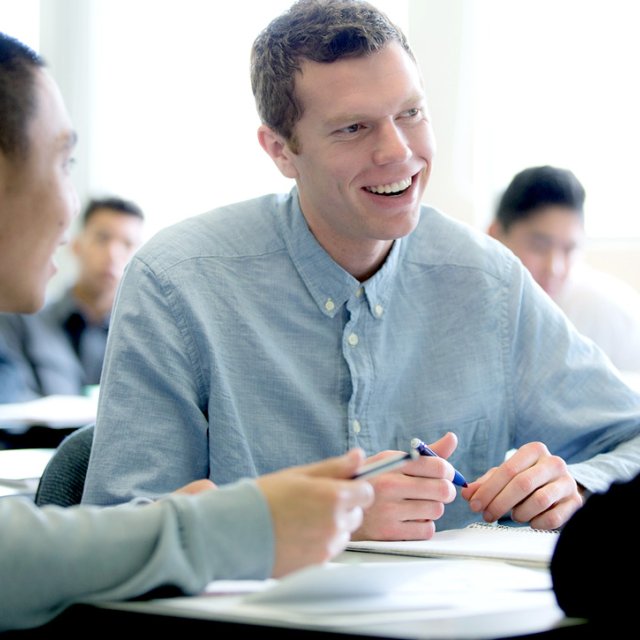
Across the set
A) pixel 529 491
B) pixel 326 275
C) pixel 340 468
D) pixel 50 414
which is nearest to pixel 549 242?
pixel 50 414

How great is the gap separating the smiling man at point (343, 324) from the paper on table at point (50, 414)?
111cm

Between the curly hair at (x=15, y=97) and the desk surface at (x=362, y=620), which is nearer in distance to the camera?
the desk surface at (x=362, y=620)

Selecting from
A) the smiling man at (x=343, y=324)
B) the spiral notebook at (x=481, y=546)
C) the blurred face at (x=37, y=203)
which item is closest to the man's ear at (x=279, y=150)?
the smiling man at (x=343, y=324)

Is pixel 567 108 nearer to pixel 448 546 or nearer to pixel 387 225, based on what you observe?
pixel 387 225

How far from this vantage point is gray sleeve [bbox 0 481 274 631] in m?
0.93

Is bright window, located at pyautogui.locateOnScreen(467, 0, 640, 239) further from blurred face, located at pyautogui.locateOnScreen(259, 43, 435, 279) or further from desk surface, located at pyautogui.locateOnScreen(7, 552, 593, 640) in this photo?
desk surface, located at pyautogui.locateOnScreen(7, 552, 593, 640)

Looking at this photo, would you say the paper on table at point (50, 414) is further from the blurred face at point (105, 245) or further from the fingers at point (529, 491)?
the blurred face at point (105, 245)

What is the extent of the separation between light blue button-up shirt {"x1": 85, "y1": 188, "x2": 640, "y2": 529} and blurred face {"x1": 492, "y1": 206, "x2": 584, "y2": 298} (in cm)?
170

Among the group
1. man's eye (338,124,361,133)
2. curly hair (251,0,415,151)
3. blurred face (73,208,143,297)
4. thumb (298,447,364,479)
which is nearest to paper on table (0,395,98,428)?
curly hair (251,0,415,151)

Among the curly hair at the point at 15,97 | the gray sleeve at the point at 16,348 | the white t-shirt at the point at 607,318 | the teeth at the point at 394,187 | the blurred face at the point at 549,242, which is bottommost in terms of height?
the gray sleeve at the point at 16,348

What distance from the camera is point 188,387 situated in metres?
1.68

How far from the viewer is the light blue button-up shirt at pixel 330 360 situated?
168cm

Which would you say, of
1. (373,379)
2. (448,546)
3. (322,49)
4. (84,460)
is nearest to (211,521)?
(448,546)

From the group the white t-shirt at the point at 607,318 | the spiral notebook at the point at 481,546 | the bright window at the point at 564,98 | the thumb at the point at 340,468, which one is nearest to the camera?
the thumb at the point at 340,468
